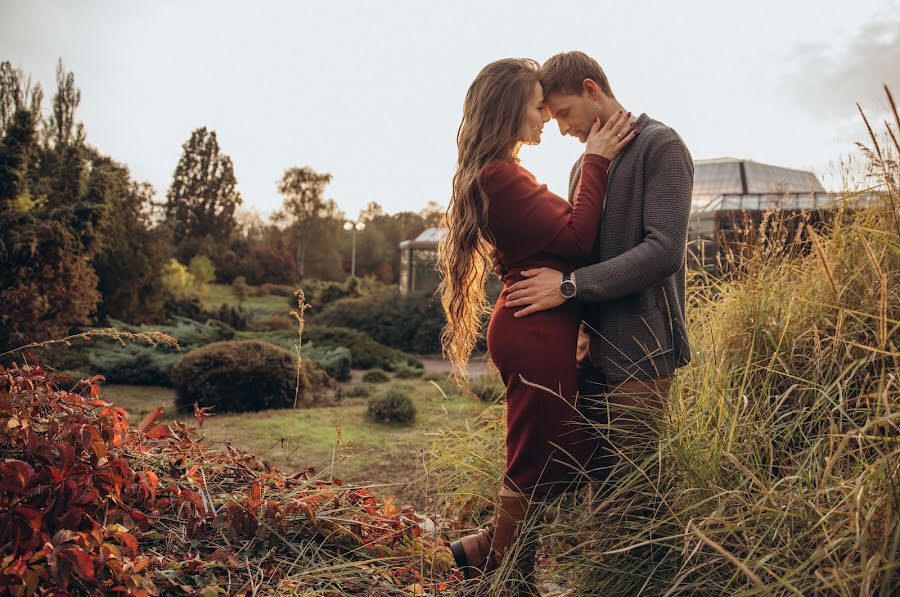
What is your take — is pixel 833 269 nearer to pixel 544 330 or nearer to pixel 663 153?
pixel 663 153

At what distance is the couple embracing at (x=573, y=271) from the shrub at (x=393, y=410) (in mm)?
3872

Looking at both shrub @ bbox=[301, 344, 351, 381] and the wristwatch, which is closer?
the wristwatch

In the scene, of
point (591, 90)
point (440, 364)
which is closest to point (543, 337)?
point (591, 90)

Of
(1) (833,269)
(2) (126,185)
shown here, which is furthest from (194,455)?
(2) (126,185)

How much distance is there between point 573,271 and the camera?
2227 millimetres

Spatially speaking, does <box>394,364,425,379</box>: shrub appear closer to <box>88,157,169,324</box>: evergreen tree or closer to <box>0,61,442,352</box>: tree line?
<box>0,61,442,352</box>: tree line

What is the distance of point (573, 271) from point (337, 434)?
2.57 meters

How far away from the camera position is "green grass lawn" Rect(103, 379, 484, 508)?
4480 millimetres

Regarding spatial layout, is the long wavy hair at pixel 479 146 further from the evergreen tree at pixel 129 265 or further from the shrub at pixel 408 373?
the evergreen tree at pixel 129 265

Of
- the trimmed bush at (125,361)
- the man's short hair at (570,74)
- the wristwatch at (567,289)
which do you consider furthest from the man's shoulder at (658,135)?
the trimmed bush at (125,361)

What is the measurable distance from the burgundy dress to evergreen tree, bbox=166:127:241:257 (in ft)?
111

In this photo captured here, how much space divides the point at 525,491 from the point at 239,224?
3677 cm

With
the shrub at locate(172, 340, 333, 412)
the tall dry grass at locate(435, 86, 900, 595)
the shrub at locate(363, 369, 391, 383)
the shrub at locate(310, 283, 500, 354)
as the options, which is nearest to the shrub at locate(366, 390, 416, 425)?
the shrub at locate(172, 340, 333, 412)

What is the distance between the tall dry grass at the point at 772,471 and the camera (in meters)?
1.44
